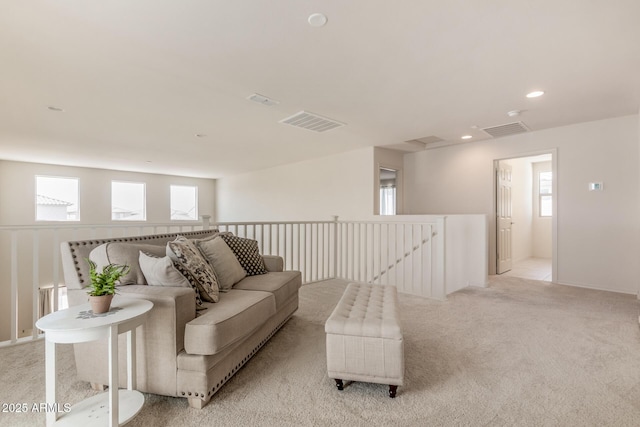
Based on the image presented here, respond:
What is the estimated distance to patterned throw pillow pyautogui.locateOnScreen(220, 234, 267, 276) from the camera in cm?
289

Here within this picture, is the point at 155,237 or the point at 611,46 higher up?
the point at 611,46

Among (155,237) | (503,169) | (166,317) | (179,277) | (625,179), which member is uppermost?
(503,169)

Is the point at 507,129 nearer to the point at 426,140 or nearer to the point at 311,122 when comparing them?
the point at 426,140

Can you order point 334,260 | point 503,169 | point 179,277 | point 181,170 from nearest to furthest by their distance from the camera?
point 179,277
point 334,260
point 503,169
point 181,170

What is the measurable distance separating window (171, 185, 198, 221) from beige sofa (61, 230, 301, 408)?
7.79 meters

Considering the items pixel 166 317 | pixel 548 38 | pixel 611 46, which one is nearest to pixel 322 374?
pixel 166 317

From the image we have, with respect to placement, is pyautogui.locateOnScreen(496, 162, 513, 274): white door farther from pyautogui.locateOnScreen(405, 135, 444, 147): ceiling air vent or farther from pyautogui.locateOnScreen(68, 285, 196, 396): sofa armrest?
pyautogui.locateOnScreen(68, 285, 196, 396): sofa armrest

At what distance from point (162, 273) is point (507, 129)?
4988 millimetres

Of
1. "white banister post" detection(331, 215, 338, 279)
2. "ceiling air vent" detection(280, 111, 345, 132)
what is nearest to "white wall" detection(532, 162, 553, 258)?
"white banister post" detection(331, 215, 338, 279)

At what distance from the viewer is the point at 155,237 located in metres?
2.53

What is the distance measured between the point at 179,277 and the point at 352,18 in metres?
1.99

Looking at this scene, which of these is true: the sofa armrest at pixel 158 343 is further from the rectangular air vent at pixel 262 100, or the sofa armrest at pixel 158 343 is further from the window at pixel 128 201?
the window at pixel 128 201

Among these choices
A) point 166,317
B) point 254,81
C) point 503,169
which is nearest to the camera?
point 166,317

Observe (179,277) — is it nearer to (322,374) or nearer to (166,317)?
(166,317)
